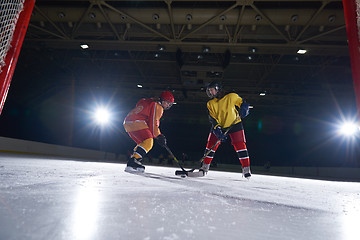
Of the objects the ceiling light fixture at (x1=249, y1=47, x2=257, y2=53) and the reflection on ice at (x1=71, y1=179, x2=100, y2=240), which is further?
the ceiling light fixture at (x1=249, y1=47, x2=257, y2=53)

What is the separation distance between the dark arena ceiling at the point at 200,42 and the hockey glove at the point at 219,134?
366cm

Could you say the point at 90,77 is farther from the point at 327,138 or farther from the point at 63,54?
the point at 327,138

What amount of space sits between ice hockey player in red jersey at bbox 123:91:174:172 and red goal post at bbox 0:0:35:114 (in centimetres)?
206

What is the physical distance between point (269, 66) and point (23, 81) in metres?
9.94

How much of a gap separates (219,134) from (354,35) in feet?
7.82

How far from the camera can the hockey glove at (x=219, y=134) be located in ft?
11.4

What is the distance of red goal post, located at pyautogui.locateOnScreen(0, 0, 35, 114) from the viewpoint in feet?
4.15

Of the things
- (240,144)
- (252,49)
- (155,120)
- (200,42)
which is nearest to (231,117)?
(240,144)

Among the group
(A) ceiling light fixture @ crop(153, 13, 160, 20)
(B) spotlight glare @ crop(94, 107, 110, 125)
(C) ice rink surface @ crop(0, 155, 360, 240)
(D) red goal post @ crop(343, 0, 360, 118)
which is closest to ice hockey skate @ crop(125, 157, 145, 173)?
A: (C) ice rink surface @ crop(0, 155, 360, 240)

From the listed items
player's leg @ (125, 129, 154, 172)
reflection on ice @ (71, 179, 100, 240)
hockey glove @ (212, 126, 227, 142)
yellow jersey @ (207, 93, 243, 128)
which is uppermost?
→ yellow jersey @ (207, 93, 243, 128)

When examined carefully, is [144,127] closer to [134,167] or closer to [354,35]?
[134,167]

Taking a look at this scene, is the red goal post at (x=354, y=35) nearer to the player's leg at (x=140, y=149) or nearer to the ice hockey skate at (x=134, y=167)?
the player's leg at (x=140, y=149)

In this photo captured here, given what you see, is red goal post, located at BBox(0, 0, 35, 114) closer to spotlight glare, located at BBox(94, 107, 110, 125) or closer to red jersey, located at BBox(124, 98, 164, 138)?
red jersey, located at BBox(124, 98, 164, 138)

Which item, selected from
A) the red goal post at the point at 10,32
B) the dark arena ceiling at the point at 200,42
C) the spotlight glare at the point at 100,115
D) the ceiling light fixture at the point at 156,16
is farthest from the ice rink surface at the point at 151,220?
the spotlight glare at the point at 100,115
